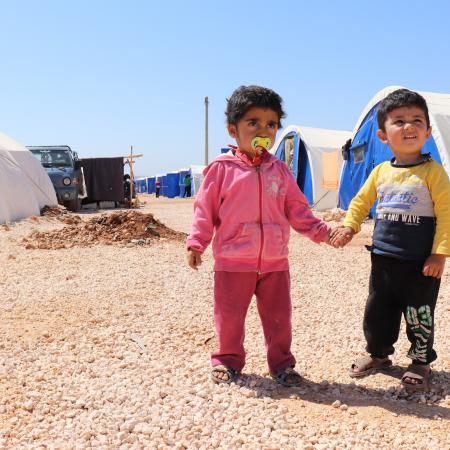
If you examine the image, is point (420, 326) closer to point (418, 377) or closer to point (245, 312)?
point (418, 377)

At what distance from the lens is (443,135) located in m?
8.69

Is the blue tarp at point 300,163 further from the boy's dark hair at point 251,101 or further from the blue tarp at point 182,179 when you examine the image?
the blue tarp at point 182,179

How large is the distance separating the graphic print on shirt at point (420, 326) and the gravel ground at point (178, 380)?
201 mm

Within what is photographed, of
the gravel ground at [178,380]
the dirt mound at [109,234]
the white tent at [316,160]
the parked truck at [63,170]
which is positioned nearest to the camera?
the gravel ground at [178,380]

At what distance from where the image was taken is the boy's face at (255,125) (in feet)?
8.45

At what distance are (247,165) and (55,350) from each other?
1.63 meters

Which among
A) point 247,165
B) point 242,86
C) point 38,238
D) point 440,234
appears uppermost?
point 242,86

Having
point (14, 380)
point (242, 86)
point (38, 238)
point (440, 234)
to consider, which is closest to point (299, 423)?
point (440, 234)

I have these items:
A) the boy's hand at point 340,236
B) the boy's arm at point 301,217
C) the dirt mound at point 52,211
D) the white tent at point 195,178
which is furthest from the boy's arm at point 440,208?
the white tent at point 195,178

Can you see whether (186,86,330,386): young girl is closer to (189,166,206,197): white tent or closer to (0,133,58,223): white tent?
(0,133,58,223): white tent

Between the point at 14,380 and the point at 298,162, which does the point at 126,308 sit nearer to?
the point at 14,380

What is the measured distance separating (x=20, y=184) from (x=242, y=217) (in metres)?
11.4

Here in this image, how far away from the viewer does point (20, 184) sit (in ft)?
41.7

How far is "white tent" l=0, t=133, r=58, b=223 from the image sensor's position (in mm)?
11938
